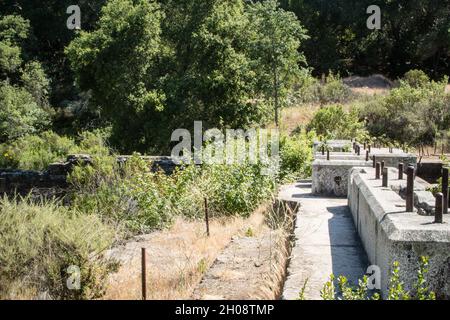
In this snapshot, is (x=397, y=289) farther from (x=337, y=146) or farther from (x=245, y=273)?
(x=337, y=146)

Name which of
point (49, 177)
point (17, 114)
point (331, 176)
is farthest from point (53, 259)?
point (17, 114)

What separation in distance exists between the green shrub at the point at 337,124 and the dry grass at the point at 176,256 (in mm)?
7954

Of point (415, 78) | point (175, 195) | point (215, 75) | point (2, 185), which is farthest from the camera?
point (415, 78)

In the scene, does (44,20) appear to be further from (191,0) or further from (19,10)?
(191,0)

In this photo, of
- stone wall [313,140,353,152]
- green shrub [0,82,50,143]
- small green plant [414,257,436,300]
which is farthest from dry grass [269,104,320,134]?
small green plant [414,257,436,300]

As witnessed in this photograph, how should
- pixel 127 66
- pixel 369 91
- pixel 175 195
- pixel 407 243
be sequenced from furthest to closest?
1. pixel 369 91
2. pixel 127 66
3. pixel 175 195
4. pixel 407 243

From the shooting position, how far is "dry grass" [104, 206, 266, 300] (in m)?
5.94

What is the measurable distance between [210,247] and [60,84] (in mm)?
26138

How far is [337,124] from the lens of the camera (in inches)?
683

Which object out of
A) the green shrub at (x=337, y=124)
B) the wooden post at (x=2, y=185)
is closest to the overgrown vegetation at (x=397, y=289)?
the wooden post at (x=2, y=185)

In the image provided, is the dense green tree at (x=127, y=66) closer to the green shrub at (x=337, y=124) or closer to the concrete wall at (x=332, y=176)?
the green shrub at (x=337, y=124)

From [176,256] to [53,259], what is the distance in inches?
83.8

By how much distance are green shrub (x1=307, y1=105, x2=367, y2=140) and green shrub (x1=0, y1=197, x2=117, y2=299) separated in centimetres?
1135

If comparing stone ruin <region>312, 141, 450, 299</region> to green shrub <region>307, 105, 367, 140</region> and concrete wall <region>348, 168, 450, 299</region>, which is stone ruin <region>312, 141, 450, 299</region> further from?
green shrub <region>307, 105, 367, 140</region>
